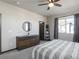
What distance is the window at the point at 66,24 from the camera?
716 cm

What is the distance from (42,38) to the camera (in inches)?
328

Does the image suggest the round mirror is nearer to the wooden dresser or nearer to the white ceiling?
the wooden dresser

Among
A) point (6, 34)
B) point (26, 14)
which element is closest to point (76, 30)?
point (26, 14)

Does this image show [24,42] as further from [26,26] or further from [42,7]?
[42,7]

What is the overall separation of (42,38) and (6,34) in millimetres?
4699

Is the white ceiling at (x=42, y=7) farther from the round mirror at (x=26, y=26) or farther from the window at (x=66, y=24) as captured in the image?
the window at (x=66, y=24)

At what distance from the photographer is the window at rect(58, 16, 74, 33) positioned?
23.5 feet

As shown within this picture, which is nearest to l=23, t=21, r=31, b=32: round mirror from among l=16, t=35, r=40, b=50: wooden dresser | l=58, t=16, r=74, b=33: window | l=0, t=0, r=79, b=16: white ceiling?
l=16, t=35, r=40, b=50: wooden dresser

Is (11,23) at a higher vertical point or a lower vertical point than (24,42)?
higher

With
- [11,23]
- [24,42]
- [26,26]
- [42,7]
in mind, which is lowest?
[24,42]

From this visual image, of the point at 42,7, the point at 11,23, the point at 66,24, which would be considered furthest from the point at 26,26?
the point at 66,24

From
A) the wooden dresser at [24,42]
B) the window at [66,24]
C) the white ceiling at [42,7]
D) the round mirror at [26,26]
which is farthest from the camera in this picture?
the window at [66,24]

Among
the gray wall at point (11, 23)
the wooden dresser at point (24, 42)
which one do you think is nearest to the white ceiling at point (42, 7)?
the gray wall at point (11, 23)

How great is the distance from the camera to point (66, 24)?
755 cm
